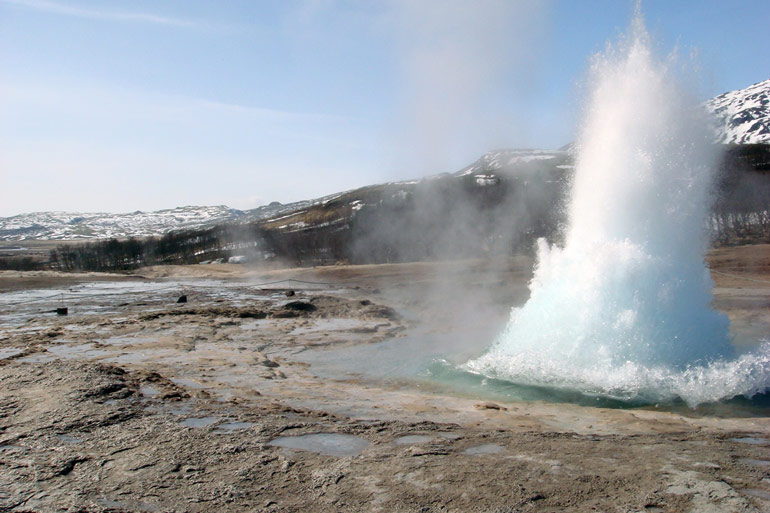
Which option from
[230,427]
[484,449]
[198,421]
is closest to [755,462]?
[484,449]

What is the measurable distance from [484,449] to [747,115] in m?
134

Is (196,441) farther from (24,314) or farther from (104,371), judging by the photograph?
(24,314)

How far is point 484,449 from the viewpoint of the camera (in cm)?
475

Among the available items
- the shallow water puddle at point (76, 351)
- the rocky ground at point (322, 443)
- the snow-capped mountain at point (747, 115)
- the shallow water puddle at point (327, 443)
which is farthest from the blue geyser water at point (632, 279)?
the snow-capped mountain at point (747, 115)

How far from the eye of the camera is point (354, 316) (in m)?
16.2

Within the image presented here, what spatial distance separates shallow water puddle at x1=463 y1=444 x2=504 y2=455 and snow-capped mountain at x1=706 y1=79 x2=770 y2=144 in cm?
10360

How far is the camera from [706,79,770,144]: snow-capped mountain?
10007 centimetres

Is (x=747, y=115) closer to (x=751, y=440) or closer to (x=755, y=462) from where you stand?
(x=751, y=440)

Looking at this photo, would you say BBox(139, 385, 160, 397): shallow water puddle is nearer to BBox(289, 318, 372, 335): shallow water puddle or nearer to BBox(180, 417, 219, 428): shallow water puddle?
BBox(180, 417, 219, 428): shallow water puddle

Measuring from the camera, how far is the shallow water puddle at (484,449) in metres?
4.65

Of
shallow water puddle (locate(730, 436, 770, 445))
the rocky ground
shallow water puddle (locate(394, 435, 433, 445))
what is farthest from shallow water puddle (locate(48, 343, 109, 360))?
shallow water puddle (locate(730, 436, 770, 445))

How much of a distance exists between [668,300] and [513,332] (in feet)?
8.86

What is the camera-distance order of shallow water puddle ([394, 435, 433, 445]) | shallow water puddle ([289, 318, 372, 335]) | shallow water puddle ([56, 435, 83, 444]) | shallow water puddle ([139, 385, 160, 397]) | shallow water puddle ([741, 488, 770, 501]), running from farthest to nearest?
shallow water puddle ([289, 318, 372, 335]) < shallow water puddle ([139, 385, 160, 397]) < shallow water puddle ([394, 435, 433, 445]) < shallow water puddle ([56, 435, 83, 444]) < shallow water puddle ([741, 488, 770, 501])

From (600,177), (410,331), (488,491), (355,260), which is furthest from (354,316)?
(355,260)
